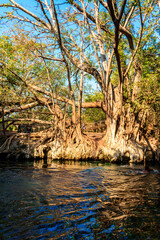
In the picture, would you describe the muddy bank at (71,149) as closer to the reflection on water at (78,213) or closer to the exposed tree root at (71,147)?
the exposed tree root at (71,147)

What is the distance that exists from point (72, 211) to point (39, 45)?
10.4 m

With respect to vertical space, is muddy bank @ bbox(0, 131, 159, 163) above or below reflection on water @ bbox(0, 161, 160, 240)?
above

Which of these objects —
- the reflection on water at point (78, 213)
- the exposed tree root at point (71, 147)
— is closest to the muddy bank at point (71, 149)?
the exposed tree root at point (71, 147)

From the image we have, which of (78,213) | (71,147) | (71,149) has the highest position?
(71,147)

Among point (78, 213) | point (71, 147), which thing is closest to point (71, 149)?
point (71, 147)

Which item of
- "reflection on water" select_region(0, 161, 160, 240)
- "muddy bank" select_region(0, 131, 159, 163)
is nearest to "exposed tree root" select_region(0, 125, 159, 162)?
"muddy bank" select_region(0, 131, 159, 163)

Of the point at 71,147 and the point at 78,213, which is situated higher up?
the point at 71,147

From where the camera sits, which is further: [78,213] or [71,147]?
[71,147]

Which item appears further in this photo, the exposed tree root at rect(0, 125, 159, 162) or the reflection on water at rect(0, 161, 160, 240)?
the exposed tree root at rect(0, 125, 159, 162)

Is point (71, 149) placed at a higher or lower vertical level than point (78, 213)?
higher

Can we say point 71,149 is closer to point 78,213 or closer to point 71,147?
point 71,147

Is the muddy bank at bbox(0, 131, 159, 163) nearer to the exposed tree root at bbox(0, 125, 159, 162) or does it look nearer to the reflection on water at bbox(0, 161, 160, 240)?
the exposed tree root at bbox(0, 125, 159, 162)

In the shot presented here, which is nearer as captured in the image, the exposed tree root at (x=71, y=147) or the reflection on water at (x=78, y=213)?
the reflection on water at (x=78, y=213)

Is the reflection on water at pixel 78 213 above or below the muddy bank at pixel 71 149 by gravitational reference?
below
